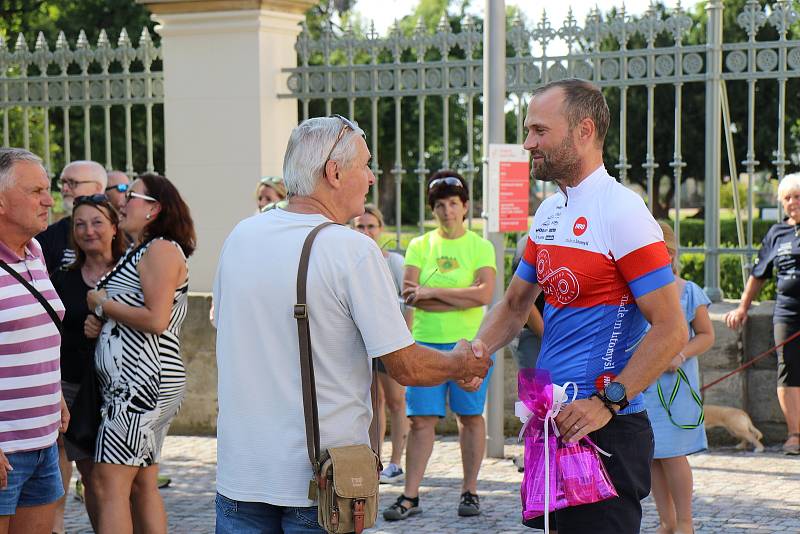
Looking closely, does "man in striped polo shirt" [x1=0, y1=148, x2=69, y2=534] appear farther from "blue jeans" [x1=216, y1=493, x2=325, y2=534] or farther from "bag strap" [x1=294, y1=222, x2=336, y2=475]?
"bag strap" [x1=294, y1=222, x2=336, y2=475]

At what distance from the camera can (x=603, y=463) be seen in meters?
3.47

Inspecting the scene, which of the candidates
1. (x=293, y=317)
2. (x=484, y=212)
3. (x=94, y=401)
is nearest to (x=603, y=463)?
(x=293, y=317)

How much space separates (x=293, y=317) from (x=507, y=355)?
5.19 m

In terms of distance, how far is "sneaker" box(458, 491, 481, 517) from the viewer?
6352 mm

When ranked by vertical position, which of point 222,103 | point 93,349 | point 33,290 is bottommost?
point 93,349

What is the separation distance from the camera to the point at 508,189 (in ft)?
24.8

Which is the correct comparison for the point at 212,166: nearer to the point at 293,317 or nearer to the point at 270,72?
the point at 270,72

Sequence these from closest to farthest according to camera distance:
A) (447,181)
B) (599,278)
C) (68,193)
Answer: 1. (599,278)
2. (447,181)
3. (68,193)

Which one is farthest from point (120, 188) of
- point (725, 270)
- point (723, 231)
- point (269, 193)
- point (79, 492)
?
point (723, 231)

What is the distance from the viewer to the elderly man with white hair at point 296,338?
10.4 ft

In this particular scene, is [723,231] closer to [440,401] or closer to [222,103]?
[222,103]

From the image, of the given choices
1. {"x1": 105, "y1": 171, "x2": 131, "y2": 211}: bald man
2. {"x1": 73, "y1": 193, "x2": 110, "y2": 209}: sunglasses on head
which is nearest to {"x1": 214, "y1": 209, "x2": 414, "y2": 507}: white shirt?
{"x1": 73, "y1": 193, "x2": 110, "y2": 209}: sunglasses on head

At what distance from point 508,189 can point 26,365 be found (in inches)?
161

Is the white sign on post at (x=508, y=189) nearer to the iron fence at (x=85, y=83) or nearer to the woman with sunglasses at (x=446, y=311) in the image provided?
the woman with sunglasses at (x=446, y=311)
